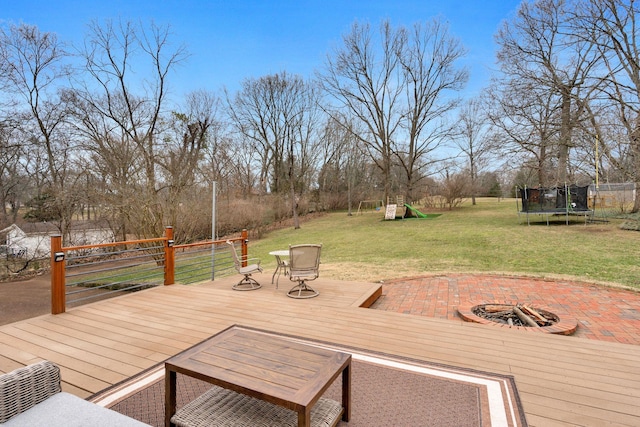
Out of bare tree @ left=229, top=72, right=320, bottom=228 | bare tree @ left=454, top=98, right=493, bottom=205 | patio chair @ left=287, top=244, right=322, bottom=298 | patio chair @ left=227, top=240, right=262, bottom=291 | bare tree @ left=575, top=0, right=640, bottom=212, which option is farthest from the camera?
bare tree @ left=454, top=98, right=493, bottom=205

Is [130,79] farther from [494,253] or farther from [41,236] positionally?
[494,253]

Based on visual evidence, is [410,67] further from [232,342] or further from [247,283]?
[232,342]

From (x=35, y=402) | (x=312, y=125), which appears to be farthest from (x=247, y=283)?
(x=312, y=125)

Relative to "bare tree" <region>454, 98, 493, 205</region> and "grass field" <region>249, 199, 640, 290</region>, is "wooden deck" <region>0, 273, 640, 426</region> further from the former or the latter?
"bare tree" <region>454, 98, 493, 205</region>

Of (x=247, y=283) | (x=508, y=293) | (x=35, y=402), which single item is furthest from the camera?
(x=247, y=283)

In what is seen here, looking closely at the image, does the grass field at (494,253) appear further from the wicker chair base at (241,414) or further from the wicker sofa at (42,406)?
the wicker sofa at (42,406)

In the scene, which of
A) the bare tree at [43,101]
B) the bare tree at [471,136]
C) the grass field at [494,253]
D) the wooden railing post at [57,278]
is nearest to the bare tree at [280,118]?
the bare tree at [43,101]

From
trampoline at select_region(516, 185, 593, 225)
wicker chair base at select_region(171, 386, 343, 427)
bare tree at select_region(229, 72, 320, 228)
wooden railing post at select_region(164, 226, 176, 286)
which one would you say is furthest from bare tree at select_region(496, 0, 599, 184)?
wicker chair base at select_region(171, 386, 343, 427)

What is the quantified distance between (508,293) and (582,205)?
35.4 feet

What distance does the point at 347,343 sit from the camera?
2832mm

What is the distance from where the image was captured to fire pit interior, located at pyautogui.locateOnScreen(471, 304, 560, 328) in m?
3.63

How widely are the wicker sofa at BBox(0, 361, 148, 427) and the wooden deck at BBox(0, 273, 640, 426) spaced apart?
0.74 m

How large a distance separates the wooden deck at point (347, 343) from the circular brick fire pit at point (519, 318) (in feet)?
1.65

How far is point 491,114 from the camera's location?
1501cm
